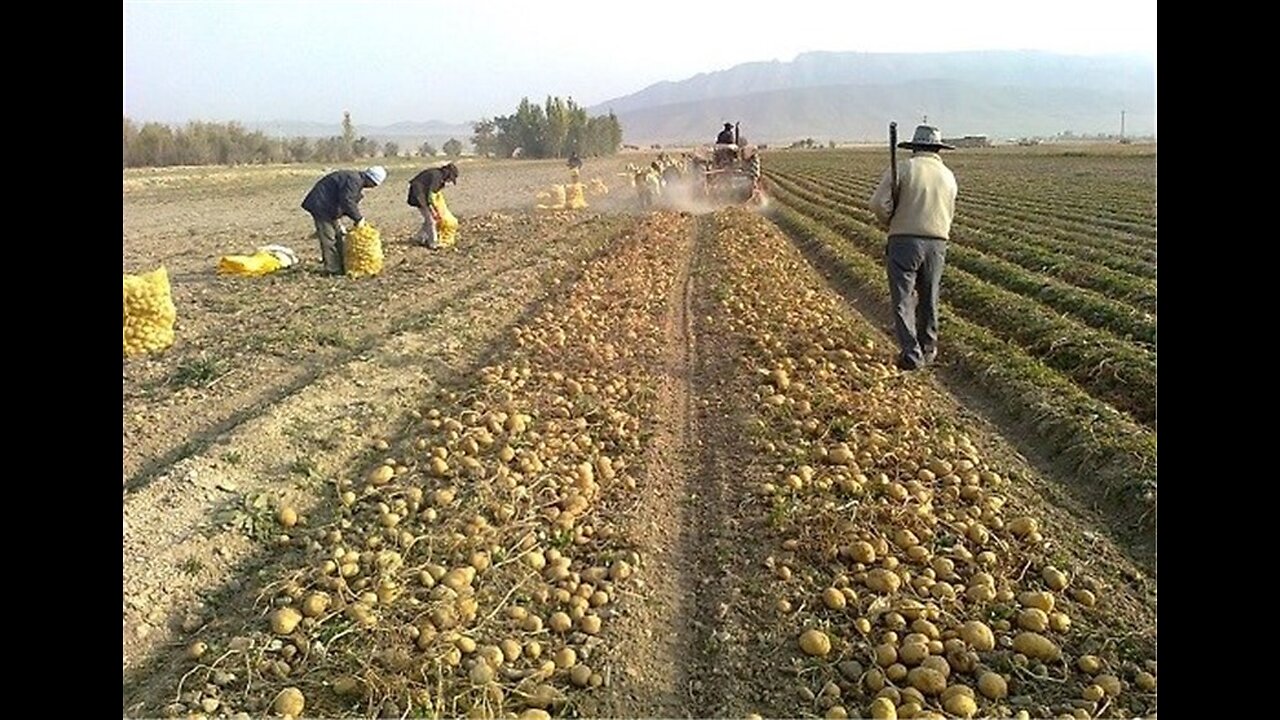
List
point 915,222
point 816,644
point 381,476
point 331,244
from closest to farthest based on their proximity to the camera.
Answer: point 816,644
point 381,476
point 915,222
point 331,244

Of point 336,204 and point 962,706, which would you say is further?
point 336,204

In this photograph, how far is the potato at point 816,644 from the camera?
3439 mm

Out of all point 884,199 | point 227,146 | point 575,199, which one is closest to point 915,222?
point 884,199

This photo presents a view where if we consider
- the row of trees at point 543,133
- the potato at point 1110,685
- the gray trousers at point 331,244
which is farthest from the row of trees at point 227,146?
the potato at point 1110,685

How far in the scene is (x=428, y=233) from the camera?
14672 mm

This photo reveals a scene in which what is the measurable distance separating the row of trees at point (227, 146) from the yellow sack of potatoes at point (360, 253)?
52.4m

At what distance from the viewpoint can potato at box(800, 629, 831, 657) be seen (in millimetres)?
3439

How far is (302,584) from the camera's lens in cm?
391

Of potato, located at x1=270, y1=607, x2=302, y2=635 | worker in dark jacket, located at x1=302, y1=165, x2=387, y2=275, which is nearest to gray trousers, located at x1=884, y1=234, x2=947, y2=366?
potato, located at x1=270, y1=607, x2=302, y2=635

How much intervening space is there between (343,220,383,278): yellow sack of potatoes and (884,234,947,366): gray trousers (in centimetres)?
751

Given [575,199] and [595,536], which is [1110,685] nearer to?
[595,536]

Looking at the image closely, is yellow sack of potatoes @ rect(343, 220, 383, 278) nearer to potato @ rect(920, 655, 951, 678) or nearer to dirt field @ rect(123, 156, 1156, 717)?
dirt field @ rect(123, 156, 1156, 717)

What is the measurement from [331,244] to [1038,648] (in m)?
10.8

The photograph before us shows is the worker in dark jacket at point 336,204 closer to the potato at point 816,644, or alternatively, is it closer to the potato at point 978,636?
→ the potato at point 816,644
